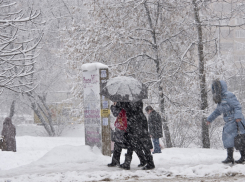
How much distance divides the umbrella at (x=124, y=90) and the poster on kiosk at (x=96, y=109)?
6.00 ft

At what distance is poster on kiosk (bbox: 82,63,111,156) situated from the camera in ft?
29.1

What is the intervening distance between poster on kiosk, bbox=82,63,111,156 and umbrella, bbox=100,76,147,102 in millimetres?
1830

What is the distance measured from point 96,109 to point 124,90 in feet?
7.84

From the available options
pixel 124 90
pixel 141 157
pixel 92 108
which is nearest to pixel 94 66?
pixel 92 108

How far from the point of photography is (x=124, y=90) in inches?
268

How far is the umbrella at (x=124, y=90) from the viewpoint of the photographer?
6.71 m

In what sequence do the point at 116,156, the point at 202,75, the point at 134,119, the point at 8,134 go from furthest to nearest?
the point at 8,134 < the point at 202,75 < the point at 116,156 < the point at 134,119

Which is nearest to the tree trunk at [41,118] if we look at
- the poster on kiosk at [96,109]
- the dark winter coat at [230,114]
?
the poster on kiosk at [96,109]

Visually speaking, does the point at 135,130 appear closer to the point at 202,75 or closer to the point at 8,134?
A: the point at 202,75

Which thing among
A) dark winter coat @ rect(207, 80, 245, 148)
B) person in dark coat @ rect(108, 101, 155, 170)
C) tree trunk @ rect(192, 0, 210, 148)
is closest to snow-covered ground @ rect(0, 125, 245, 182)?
person in dark coat @ rect(108, 101, 155, 170)

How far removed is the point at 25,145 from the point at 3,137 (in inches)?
220

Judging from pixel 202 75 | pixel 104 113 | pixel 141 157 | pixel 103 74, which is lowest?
pixel 141 157

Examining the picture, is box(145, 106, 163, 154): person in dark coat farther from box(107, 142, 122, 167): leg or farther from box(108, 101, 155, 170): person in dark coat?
box(108, 101, 155, 170): person in dark coat

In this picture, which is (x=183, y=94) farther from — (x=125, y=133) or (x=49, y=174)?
(x=49, y=174)
